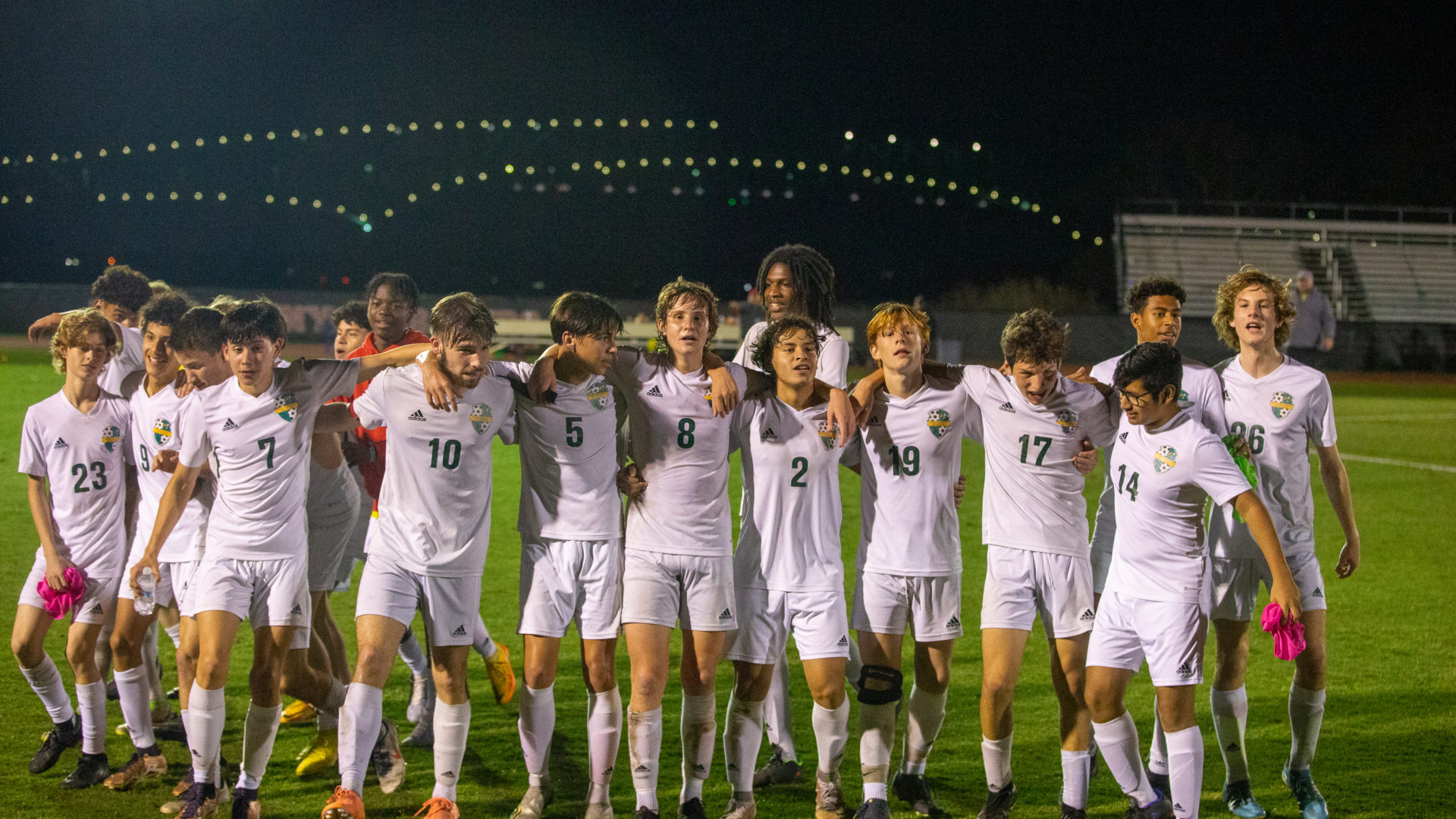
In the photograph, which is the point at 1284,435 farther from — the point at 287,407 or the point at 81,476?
the point at 81,476

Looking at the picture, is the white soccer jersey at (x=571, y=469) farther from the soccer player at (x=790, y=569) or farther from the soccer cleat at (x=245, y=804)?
the soccer cleat at (x=245, y=804)

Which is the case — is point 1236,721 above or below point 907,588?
below

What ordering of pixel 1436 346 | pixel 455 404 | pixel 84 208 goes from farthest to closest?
pixel 84 208 → pixel 1436 346 → pixel 455 404

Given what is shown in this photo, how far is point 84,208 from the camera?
4375cm

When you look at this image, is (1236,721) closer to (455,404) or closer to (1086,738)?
(1086,738)

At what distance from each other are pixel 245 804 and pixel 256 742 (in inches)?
8.8

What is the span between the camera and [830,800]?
15.1 feet

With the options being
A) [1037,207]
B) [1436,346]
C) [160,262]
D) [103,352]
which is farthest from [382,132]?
[103,352]

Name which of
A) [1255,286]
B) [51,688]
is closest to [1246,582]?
[1255,286]

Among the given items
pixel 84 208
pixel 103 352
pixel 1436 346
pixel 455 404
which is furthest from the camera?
pixel 84 208

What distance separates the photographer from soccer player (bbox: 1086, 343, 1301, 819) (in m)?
4.20

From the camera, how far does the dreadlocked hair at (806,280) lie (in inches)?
223

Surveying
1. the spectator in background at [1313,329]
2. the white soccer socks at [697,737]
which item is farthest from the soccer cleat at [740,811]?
the spectator in background at [1313,329]

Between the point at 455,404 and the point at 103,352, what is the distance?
1.78 meters
